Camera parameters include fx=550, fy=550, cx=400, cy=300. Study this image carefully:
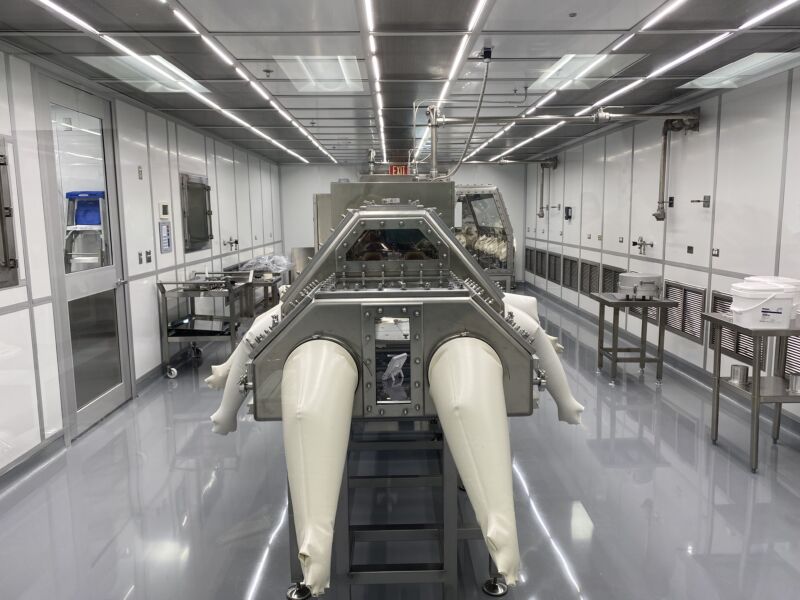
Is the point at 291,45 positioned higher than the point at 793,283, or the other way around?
the point at 291,45

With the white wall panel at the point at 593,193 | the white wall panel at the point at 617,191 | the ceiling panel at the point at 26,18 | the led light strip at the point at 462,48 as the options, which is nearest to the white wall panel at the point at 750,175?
the white wall panel at the point at 617,191

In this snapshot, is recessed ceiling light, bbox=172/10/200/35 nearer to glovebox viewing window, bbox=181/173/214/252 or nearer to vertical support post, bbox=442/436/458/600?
vertical support post, bbox=442/436/458/600

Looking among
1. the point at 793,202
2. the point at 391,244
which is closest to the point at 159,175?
the point at 391,244

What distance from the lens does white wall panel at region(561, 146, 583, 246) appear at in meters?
8.48

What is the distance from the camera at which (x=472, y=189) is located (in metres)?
7.66

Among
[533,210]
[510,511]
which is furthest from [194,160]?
[533,210]

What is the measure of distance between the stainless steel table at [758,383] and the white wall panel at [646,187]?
2.30 m

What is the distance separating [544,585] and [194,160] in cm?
588

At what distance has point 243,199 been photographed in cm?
868

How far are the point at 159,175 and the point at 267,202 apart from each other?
193 inches

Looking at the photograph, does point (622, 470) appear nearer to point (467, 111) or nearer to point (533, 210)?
point (467, 111)

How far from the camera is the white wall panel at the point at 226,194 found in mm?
7438

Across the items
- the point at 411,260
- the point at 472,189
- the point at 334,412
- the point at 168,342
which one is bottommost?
the point at 168,342

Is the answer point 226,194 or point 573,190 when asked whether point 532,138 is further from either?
point 226,194
